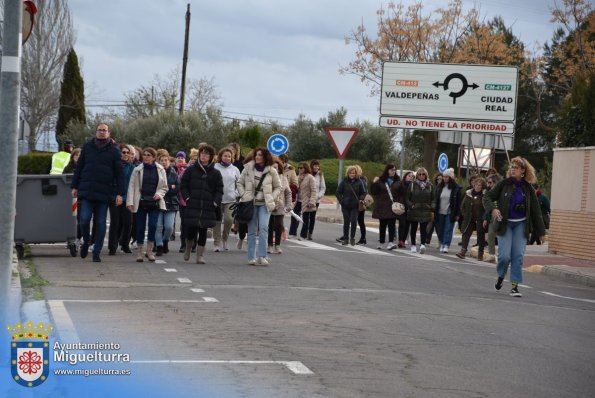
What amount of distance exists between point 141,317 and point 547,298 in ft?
23.7

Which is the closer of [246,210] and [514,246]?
[514,246]

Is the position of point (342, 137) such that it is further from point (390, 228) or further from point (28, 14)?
point (28, 14)

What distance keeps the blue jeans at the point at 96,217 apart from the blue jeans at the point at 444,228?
10.0 meters

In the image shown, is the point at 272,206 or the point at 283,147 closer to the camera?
the point at 272,206

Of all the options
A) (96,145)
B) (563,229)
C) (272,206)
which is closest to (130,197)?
(96,145)

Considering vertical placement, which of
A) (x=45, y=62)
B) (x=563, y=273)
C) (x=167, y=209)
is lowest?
(x=563, y=273)

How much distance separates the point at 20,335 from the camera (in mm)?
7367

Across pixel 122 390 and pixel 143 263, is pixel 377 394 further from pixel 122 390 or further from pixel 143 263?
pixel 143 263

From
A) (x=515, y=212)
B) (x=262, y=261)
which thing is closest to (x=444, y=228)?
(x=262, y=261)

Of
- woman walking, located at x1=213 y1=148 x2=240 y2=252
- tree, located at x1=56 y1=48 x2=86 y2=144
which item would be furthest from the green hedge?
woman walking, located at x1=213 y1=148 x2=240 y2=252

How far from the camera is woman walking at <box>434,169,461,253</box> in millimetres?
24266

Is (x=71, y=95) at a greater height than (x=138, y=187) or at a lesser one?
greater

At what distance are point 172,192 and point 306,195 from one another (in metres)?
6.71

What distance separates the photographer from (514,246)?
15.5 meters
